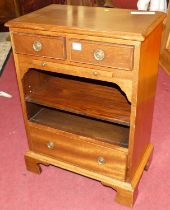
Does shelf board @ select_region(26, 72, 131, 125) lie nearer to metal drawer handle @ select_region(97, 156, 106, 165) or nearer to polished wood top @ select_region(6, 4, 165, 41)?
metal drawer handle @ select_region(97, 156, 106, 165)

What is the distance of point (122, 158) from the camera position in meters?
1.49

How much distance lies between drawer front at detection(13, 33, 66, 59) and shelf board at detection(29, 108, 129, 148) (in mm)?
447

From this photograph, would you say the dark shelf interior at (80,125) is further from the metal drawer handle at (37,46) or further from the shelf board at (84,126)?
the metal drawer handle at (37,46)

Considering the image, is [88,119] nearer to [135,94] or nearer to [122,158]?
[122,158]

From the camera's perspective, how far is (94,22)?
131 centimetres

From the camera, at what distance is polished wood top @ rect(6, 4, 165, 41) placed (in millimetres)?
1177

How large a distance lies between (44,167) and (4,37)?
2.87 m

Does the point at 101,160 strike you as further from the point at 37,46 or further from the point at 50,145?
the point at 37,46

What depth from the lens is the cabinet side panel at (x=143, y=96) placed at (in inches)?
49.5

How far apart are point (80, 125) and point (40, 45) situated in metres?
0.53

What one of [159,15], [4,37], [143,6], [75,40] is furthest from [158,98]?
[4,37]

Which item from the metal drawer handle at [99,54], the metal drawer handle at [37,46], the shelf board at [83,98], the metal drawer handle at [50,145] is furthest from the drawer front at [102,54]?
the metal drawer handle at [50,145]

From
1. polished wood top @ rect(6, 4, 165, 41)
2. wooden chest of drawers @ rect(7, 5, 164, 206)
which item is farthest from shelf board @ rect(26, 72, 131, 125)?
polished wood top @ rect(6, 4, 165, 41)

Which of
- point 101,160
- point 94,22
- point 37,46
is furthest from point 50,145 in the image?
point 94,22
